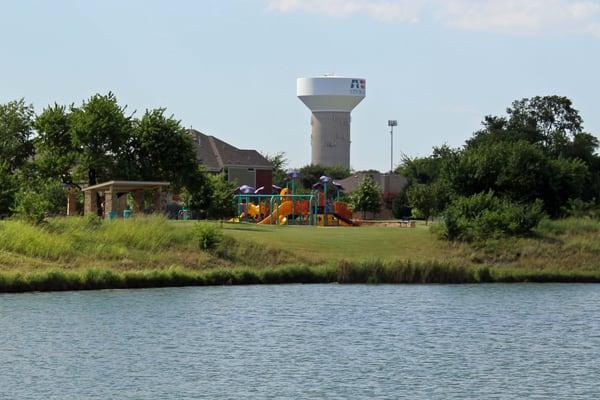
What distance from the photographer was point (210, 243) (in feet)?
180

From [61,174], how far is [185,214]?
8.36 m

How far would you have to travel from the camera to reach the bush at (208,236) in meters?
54.9

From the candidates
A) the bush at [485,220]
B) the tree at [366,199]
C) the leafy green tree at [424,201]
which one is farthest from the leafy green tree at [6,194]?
the tree at [366,199]

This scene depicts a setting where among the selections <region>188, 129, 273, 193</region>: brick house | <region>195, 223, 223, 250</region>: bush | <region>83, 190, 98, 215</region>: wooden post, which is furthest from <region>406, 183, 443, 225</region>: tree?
<region>195, 223, 223, 250</region>: bush

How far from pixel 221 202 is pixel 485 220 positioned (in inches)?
968

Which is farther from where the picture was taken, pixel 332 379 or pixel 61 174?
pixel 61 174

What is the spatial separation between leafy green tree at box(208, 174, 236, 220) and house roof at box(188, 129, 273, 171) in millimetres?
39109

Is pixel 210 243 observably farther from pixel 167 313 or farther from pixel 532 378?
pixel 532 378

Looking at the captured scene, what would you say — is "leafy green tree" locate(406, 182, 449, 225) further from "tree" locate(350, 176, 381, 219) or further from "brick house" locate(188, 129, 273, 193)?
"brick house" locate(188, 129, 273, 193)

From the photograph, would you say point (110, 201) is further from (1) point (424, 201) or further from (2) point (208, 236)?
(1) point (424, 201)

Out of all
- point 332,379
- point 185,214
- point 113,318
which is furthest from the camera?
point 185,214

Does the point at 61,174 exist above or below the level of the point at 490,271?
above

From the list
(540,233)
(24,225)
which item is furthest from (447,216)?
(24,225)

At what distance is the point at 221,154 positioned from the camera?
126625 mm
